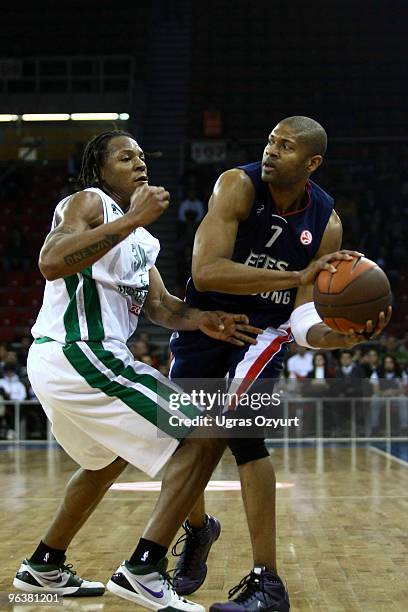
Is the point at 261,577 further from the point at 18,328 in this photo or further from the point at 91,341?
the point at 18,328

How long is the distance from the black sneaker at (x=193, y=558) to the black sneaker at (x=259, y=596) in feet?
1.48

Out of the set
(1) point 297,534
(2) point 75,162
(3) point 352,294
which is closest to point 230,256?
(3) point 352,294

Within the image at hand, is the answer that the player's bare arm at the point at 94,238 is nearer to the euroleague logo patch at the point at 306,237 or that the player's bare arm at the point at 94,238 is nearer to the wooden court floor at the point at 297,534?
the euroleague logo patch at the point at 306,237

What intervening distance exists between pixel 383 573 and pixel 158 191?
2.00 metres

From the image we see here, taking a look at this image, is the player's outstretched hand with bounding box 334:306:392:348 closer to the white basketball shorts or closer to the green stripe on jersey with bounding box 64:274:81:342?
the white basketball shorts

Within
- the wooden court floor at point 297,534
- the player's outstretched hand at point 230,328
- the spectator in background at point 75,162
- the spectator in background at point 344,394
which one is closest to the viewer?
the player's outstretched hand at point 230,328

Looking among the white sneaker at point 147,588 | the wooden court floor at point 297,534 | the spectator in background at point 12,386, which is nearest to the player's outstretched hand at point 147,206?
the white sneaker at point 147,588

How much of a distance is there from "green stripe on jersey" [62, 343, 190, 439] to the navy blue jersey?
1.98ft

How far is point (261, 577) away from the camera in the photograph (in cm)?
360

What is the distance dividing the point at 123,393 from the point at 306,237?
3.29 ft

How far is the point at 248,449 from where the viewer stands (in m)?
3.69

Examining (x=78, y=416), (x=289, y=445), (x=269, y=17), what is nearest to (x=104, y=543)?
(x=78, y=416)

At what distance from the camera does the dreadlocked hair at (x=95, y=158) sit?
400 centimetres

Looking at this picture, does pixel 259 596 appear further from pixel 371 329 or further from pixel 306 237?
pixel 306 237
